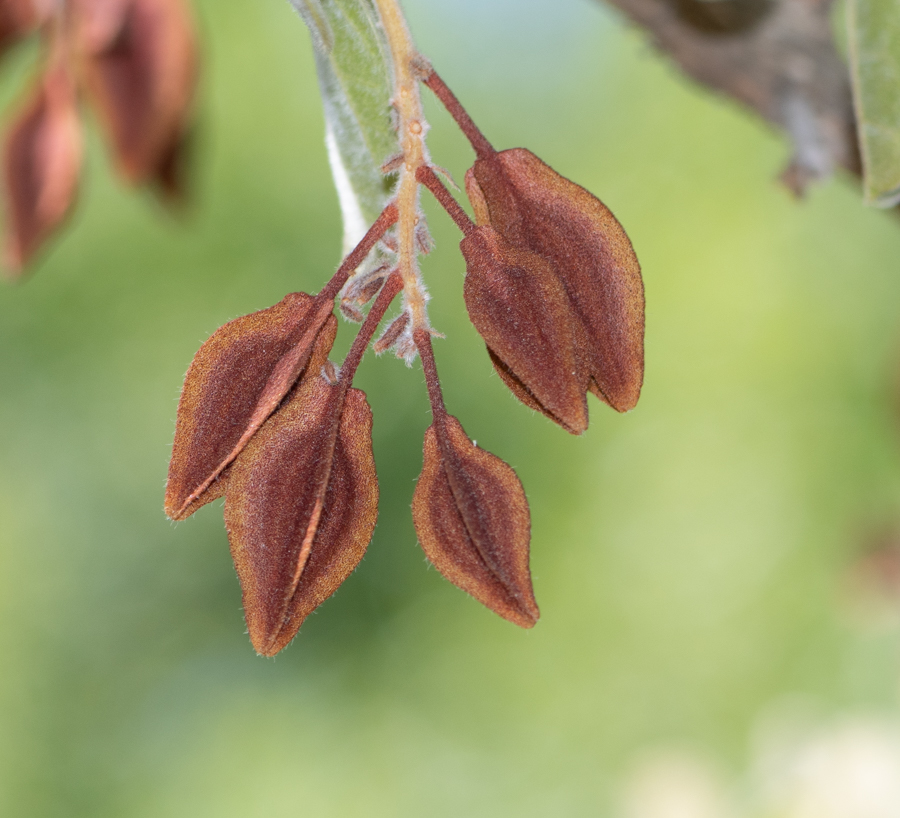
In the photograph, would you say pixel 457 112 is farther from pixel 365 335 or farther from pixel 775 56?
pixel 775 56

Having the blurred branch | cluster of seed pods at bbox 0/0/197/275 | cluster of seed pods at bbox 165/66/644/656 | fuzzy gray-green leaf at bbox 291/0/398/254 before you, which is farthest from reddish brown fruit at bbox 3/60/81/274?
the blurred branch

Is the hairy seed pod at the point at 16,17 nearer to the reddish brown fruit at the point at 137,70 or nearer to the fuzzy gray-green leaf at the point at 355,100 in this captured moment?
the reddish brown fruit at the point at 137,70

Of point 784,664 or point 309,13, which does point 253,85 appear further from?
point 309,13

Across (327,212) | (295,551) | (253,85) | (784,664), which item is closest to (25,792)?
(327,212)

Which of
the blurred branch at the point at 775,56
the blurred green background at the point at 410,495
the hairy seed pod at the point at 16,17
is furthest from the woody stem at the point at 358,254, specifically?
the blurred green background at the point at 410,495

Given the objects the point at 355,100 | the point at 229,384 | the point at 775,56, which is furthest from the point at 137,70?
the point at 775,56

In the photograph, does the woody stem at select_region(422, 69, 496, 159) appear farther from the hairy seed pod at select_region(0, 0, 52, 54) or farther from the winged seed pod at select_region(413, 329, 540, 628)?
the hairy seed pod at select_region(0, 0, 52, 54)
